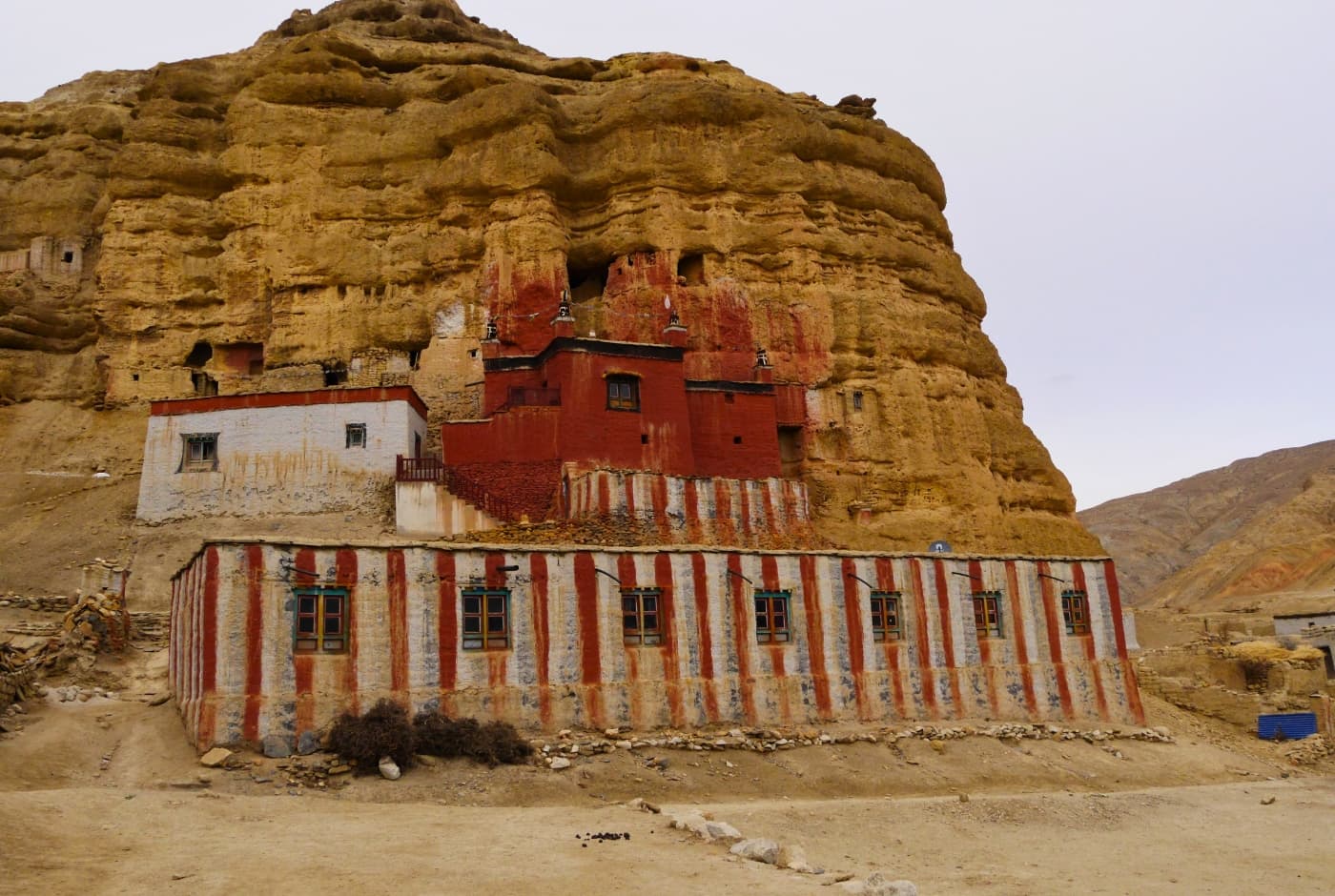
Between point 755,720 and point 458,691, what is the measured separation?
20.2 ft

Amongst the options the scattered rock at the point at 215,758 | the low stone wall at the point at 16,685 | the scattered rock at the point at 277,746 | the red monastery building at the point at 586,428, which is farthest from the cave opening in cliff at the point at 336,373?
the scattered rock at the point at 215,758

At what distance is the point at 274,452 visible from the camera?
119 ft

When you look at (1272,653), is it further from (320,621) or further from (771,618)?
(320,621)

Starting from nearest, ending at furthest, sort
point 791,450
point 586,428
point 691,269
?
point 586,428 → point 791,450 → point 691,269

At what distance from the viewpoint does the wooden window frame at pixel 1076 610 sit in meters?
28.6

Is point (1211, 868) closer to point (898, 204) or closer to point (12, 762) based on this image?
point (12, 762)

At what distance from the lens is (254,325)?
4512 centimetres

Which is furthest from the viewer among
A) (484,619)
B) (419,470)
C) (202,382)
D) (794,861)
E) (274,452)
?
(202,382)

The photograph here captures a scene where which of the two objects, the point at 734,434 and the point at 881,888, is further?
the point at 734,434

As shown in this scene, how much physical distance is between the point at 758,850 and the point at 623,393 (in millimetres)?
23352

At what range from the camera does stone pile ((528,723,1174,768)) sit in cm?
2050

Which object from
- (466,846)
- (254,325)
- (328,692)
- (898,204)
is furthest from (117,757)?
(898,204)

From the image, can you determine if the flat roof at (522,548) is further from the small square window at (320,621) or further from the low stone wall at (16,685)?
the low stone wall at (16,685)

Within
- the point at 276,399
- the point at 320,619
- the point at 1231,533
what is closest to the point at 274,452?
the point at 276,399
